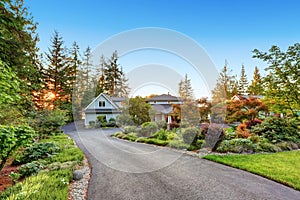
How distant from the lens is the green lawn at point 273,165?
11.9 feet

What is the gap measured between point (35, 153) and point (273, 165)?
776cm

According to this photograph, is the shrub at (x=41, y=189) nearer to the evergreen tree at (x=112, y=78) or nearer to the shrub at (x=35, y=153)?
the shrub at (x=35, y=153)

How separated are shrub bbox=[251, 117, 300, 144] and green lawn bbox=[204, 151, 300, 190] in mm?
1764

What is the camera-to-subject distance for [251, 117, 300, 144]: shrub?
7.24m

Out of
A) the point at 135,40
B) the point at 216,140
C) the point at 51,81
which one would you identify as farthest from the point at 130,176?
the point at 51,81

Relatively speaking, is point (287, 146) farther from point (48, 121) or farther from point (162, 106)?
point (48, 121)

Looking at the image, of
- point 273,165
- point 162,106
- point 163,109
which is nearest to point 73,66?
point 162,106

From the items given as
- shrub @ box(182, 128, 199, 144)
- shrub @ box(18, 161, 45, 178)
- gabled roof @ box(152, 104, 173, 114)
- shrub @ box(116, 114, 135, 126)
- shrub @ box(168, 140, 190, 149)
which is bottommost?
shrub @ box(168, 140, 190, 149)

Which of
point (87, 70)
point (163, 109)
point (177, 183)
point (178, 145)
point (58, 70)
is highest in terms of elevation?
point (87, 70)

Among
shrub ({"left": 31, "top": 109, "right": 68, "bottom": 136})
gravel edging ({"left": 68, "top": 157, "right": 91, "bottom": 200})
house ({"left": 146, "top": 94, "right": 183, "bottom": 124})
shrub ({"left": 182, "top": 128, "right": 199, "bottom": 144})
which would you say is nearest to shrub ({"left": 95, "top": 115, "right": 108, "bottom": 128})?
house ({"left": 146, "top": 94, "right": 183, "bottom": 124})

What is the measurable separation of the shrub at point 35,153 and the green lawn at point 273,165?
5.92m

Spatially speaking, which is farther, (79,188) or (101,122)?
(101,122)

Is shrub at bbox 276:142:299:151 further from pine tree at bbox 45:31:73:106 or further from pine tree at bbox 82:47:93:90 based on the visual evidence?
pine tree at bbox 45:31:73:106

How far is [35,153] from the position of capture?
5.31 meters
